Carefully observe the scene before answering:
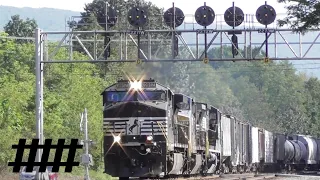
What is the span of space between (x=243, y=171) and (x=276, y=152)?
10337 mm

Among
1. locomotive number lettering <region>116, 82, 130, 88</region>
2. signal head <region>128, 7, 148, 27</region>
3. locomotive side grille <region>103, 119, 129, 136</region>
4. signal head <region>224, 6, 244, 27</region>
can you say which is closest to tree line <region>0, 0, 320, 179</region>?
signal head <region>128, 7, 148, 27</region>

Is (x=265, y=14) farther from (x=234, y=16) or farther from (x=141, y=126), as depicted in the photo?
(x=141, y=126)

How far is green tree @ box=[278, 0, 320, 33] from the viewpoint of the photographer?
18.8 metres

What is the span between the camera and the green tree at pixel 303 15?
Answer: 61.8 ft

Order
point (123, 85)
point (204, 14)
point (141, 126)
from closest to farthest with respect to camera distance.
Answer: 1. point (141, 126)
2. point (123, 85)
3. point (204, 14)

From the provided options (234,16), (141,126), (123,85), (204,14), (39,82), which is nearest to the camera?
(141,126)

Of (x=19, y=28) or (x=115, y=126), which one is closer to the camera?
(x=115, y=126)

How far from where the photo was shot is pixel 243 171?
55125mm

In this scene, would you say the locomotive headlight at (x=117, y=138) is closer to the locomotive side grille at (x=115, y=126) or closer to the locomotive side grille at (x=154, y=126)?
the locomotive side grille at (x=115, y=126)

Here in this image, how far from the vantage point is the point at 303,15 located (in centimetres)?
1978

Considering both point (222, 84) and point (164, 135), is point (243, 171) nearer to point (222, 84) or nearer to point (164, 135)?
point (164, 135)

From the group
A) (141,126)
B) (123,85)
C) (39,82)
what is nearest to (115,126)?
(141,126)

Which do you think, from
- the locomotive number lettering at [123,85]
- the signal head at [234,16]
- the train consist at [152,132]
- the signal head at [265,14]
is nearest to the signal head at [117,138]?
the train consist at [152,132]

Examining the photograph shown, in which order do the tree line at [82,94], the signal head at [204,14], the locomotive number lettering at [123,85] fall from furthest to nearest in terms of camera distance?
the tree line at [82,94]
the signal head at [204,14]
the locomotive number lettering at [123,85]
